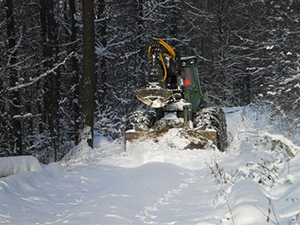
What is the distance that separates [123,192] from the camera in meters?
4.45

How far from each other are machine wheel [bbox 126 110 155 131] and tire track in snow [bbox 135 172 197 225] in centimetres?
254

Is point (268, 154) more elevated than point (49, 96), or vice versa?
point (49, 96)

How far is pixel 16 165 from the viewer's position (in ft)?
16.0

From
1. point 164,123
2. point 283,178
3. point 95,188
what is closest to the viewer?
point 283,178

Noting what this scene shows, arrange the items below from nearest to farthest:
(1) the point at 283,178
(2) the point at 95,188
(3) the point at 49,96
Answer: (1) the point at 283,178 < (2) the point at 95,188 < (3) the point at 49,96

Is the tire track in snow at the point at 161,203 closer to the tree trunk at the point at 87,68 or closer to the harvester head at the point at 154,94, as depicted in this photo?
the harvester head at the point at 154,94

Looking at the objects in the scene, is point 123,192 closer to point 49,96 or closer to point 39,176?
point 39,176

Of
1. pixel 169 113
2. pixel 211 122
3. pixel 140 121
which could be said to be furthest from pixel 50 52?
pixel 211 122

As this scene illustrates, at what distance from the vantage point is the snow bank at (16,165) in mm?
4616

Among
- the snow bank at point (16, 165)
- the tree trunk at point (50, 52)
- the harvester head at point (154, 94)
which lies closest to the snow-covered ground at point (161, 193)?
the snow bank at point (16, 165)

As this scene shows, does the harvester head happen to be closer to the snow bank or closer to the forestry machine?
the forestry machine

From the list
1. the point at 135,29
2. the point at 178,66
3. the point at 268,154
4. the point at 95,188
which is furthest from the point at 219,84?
the point at 95,188

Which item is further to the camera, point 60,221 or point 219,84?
point 219,84

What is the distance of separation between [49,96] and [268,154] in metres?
10.0
